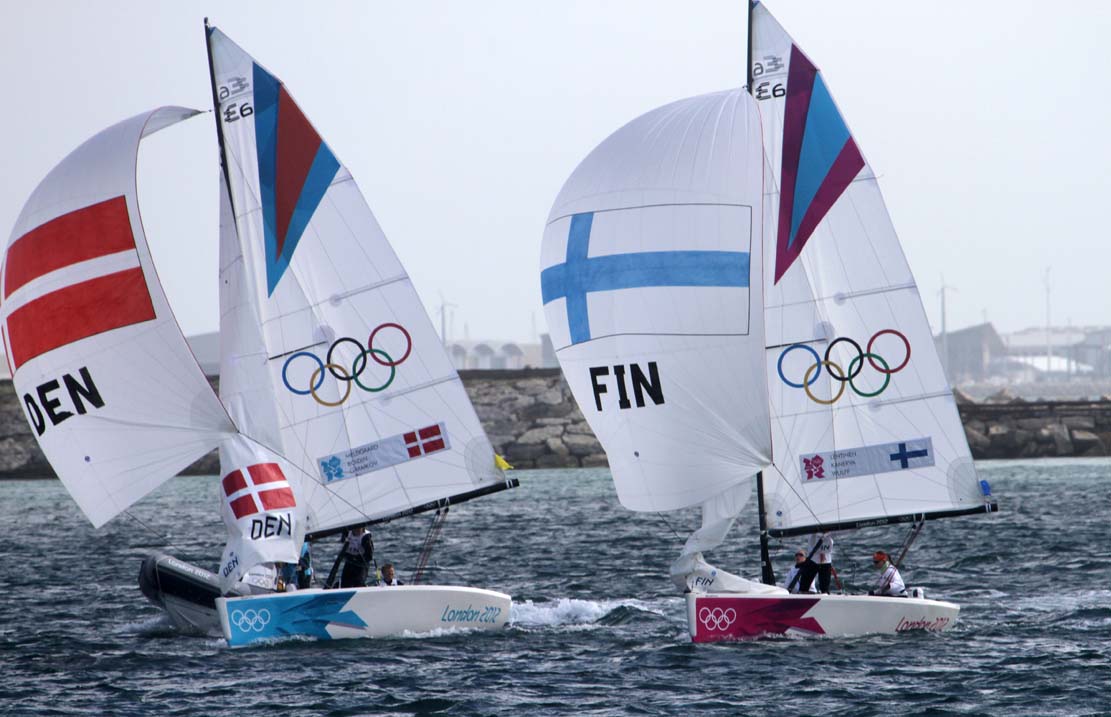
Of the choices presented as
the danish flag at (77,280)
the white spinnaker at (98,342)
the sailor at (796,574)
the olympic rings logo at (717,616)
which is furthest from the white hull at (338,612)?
the sailor at (796,574)

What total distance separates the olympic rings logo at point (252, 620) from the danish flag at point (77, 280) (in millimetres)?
4308

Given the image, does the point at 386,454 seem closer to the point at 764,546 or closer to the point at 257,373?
the point at 257,373

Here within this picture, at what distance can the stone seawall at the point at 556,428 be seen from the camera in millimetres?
76875

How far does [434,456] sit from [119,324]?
4.78 meters

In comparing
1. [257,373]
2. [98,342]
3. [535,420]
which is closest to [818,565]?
[257,373]

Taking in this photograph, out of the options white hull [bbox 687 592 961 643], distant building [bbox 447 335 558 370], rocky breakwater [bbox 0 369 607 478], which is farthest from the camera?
distant building [bbox 447 335 558 370]

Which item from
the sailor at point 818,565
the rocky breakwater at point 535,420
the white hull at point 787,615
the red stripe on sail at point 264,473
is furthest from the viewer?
the rocky breakwater at point 535,420

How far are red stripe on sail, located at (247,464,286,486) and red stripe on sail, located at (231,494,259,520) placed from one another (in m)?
0.26

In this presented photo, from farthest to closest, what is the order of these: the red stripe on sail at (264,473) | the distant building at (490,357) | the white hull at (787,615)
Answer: the distant building at (490,357)
the red stripe on sail at (264,473)
the white hull at (787,615)

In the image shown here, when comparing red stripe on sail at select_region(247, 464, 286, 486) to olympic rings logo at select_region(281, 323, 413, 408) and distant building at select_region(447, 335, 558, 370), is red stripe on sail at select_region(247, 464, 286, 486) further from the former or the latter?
distant building at select_region(447, 335, 558, 370)

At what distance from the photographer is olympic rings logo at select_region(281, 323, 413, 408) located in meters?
21.9

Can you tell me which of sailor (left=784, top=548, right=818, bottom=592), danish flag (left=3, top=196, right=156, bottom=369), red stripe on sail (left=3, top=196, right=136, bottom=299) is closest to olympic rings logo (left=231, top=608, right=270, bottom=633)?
danish flag (left=3, top=196, right=156, bottom=369)

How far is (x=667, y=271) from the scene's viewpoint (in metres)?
20.8

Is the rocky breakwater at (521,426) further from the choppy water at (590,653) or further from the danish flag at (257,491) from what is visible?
the danish flag at (257,491)
